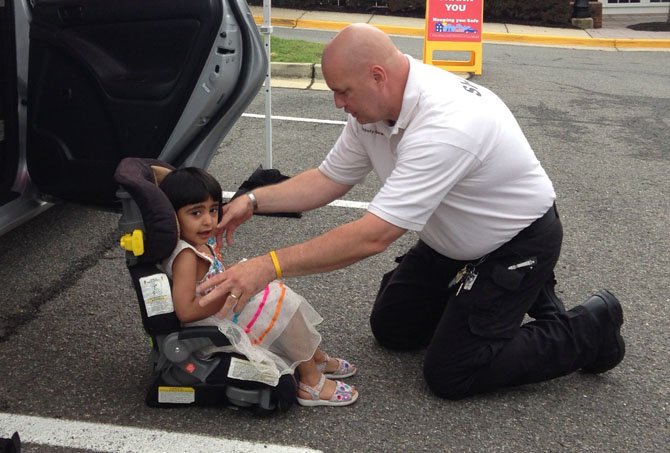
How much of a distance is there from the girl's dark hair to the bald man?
0.30 m

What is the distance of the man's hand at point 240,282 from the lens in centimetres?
254

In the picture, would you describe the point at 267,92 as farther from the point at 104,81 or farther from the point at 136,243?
the point at 136,243

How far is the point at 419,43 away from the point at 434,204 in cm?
1017

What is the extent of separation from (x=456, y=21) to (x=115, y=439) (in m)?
7.96

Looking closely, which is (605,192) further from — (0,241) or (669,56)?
(669,56)

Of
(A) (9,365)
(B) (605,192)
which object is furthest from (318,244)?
(B) (605,192)

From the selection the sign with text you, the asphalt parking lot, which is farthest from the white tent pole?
the sign with text you

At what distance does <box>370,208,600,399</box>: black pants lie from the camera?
2.96m

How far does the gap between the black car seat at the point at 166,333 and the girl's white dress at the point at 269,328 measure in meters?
0.05

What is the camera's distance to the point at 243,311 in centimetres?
283

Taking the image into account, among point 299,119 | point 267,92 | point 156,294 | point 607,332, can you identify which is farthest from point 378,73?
point 299,119

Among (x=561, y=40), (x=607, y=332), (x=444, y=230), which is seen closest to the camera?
(x=444, y=230)

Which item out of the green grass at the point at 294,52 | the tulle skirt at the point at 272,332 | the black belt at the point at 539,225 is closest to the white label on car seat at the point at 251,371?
the tulle skirt at the point at 272,332

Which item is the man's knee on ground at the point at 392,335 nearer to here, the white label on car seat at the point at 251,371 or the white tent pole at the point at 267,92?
the white label on car seat at the point at 251,371
